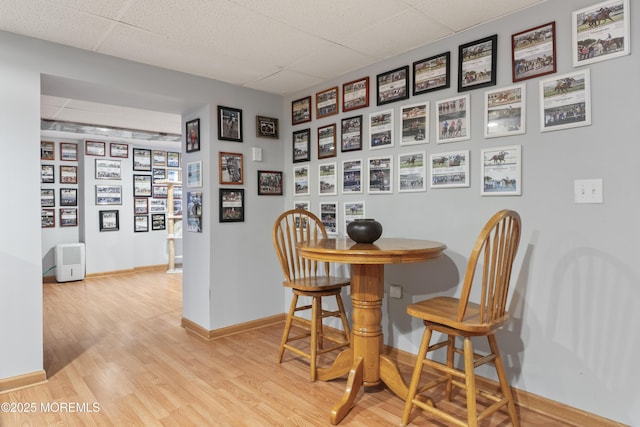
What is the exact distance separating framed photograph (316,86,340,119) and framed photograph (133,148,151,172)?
14.6 ft

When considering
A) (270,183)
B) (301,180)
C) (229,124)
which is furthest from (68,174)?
(301,180)

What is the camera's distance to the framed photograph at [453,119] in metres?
2.46

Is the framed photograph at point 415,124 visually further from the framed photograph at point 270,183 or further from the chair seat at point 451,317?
the framed photograph at point 270,183

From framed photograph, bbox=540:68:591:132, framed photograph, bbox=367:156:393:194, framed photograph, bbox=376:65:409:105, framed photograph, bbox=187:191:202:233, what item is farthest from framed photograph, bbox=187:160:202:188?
framed photograph, bbox=540:68:591:132

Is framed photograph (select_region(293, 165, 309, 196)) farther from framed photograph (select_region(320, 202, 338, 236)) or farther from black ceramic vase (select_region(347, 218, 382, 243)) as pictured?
black ceramic vase (select_region(347, 218, 382, 243))

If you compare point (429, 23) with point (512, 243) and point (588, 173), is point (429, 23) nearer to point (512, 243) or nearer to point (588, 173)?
point (588, 173)

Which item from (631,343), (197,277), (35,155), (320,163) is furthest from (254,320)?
(631,343)

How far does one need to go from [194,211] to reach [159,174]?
388 centimetres

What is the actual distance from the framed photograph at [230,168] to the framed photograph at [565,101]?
8.05 ft

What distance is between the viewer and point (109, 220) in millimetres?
6312

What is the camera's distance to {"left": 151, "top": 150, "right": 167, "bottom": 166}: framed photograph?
22.4 ft

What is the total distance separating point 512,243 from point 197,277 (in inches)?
108

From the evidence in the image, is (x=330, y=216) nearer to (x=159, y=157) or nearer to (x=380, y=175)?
(x=380, y=175)

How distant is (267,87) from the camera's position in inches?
142
